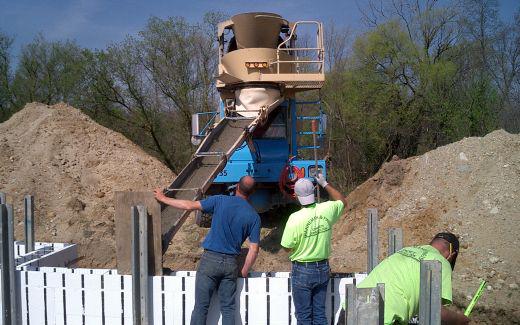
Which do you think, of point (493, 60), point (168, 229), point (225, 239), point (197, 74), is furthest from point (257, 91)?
point (493, 60)

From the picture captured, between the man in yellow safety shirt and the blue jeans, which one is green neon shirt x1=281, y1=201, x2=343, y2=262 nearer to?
the blue jeans

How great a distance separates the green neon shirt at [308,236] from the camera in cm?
409

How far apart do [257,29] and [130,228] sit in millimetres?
6256

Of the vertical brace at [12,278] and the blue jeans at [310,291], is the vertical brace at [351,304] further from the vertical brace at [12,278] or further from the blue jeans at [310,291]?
the vertical brace at [12,278]

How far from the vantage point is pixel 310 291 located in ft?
13.2

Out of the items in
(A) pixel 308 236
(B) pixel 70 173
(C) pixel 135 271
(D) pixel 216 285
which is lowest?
(D) pixel 216 285

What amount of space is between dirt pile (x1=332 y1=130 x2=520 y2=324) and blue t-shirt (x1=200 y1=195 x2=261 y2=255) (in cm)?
376

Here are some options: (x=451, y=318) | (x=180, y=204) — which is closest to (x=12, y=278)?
(x=180, y=204)

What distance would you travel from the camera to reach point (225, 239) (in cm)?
420

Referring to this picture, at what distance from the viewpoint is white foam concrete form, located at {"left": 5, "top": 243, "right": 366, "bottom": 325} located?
4.19 metres

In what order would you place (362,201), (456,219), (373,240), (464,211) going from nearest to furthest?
(373,240), (456,219), (464,211), (362,201)

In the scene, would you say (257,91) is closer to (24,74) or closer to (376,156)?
(376,156)

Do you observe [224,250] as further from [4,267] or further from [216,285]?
[4,267]

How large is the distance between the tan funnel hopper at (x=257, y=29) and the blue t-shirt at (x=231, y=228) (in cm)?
596
